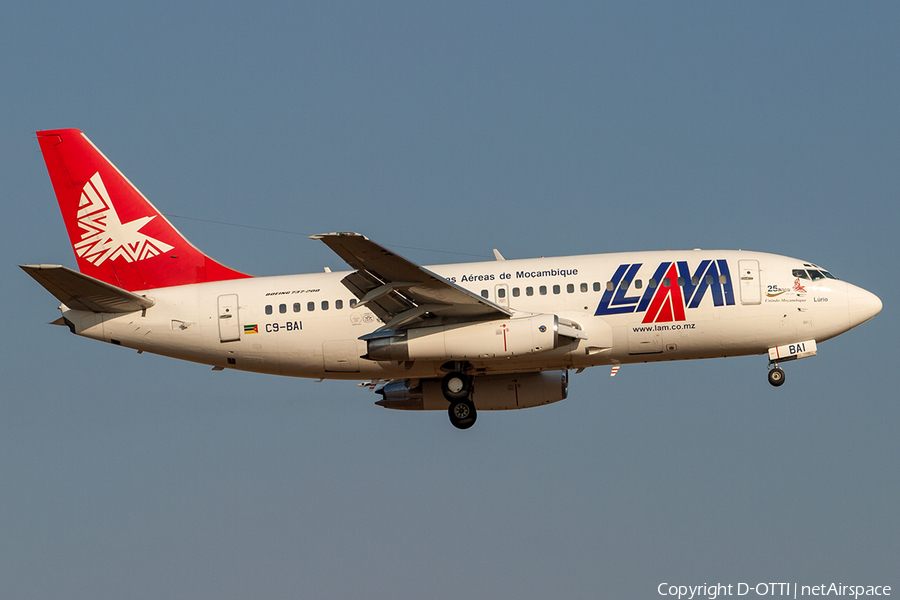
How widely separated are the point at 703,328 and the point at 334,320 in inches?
469

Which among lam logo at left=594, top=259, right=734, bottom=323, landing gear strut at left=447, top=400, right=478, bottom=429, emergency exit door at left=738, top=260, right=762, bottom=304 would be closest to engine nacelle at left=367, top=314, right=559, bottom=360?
lam logo at left=594, top=259, right=734, bottom=323

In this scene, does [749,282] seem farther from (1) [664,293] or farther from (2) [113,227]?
(2) [113,227]

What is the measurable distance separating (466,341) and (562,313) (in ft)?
10.5

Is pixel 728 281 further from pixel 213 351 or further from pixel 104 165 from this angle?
pixel 104 165

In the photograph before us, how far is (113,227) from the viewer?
38.1 metres

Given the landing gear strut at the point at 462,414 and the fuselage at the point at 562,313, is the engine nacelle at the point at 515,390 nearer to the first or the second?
the landing gear strut at the point at 462,414

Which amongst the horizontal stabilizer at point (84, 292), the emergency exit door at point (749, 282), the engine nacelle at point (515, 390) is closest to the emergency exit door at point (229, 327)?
the horizontal stabilizer at point (84, 292)

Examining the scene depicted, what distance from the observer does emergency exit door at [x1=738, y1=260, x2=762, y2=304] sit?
34281 millimetres

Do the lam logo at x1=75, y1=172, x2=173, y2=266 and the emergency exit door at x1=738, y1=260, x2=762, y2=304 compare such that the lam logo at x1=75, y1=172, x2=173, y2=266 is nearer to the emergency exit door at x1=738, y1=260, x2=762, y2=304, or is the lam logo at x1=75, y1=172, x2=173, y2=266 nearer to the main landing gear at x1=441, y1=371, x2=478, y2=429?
the main landing gear at x1=441, y1=371, x2=478, y2=429

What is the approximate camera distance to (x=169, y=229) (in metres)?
38.2

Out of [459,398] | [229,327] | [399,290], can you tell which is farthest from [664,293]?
[229,327]

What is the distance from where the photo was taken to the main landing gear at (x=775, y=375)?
1383 inches

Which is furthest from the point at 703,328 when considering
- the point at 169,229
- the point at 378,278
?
the point at 169,229

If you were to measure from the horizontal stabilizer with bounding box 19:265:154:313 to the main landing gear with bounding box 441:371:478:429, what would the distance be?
10.3 metres
